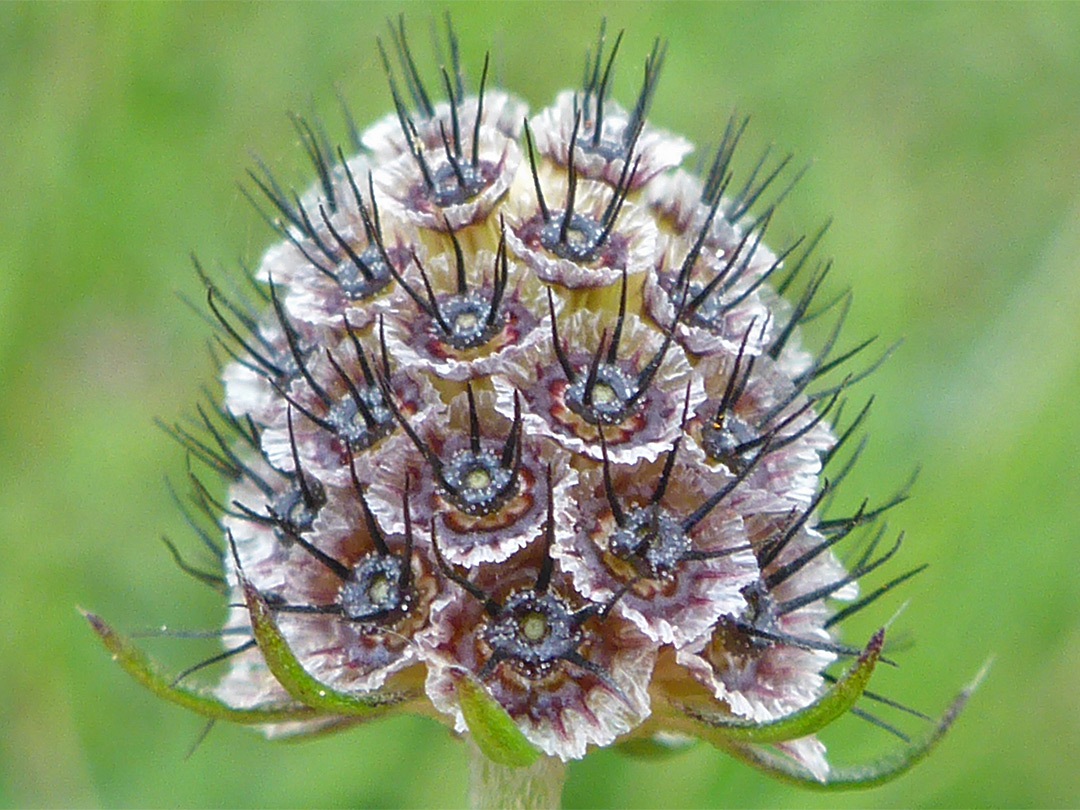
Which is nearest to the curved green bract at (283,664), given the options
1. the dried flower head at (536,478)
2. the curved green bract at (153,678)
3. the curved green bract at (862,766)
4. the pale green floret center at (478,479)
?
the dried flower head at (536,478)

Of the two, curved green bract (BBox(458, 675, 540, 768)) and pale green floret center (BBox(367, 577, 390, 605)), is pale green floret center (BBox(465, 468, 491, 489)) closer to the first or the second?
pale green floret center (BBox(367, 577, 390, 605))

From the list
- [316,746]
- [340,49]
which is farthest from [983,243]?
[316,746]

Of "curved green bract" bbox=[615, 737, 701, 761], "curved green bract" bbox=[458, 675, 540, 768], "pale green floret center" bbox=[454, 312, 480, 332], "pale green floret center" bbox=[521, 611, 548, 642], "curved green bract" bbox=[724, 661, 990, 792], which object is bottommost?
"curved green bract" bbox=[724, 661, 990, 792]

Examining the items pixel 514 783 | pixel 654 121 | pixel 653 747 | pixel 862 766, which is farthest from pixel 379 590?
pixel 654 121

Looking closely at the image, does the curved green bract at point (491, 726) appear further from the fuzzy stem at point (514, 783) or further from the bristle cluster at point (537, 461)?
the fuzzy stem at point (514, 783)

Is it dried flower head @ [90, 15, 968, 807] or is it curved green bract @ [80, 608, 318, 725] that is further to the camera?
dried flower head @ [90, 15, 968, 807]

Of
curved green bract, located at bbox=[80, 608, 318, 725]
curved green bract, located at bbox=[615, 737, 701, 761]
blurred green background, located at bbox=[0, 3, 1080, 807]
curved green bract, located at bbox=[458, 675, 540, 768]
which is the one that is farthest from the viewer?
blurred green background, located at bbox=[0, 3, 1080, 807]

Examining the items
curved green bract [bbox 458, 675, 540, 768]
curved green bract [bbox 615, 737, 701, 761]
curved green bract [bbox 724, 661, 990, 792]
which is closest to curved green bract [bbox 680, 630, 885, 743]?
curved green bract [bbox 724, 661, 990, 792]
